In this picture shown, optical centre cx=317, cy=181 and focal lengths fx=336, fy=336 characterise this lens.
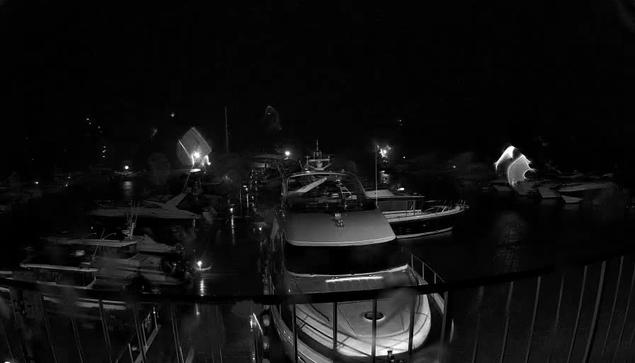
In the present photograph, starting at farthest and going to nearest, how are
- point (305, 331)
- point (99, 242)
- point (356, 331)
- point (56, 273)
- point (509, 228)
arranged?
point (509, 228), point (99, 242), point (56, 273), point (305, 331), point (356, 331)

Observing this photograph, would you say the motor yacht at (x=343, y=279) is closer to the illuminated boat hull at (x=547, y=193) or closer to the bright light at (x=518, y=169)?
the illuminated boat hull at (x=547, y=193)

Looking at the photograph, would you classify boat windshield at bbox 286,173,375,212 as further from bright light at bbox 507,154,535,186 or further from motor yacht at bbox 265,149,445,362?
bright light at bbox 507,154,535,186

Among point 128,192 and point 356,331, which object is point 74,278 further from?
point 128,192

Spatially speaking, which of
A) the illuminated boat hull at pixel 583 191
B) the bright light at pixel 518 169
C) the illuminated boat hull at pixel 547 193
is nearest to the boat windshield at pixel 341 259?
the illuminated boat hull at pixel 583 191

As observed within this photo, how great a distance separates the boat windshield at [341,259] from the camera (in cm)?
546

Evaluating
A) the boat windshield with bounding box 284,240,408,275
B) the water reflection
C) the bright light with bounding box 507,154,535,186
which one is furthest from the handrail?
the bright light with bounding box 507,154,535,186

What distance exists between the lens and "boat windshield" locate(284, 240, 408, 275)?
5457 mm

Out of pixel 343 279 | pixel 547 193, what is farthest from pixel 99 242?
pixel 547 193

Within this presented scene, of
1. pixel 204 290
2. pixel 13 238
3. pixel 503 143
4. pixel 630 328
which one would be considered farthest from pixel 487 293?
pixel 503 143

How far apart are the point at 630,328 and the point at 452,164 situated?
47.4 m

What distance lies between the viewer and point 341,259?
18.3 feet

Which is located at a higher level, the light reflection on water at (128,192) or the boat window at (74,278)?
the boat window at (74,278)

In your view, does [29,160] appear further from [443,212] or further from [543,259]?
[543,259]

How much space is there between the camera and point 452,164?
5047 centimetres
